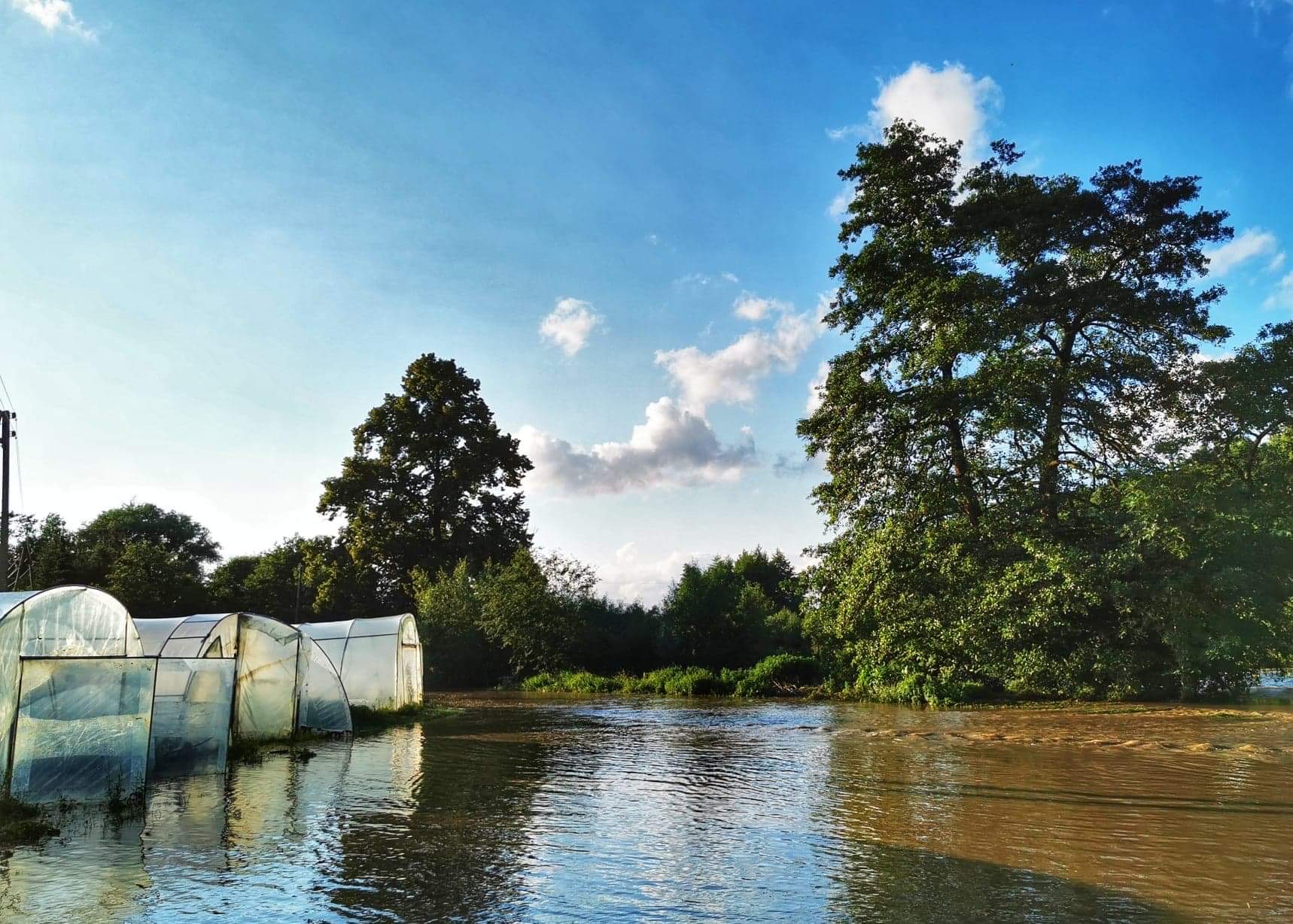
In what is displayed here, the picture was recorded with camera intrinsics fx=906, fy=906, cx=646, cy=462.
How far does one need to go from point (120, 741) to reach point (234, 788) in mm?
2110

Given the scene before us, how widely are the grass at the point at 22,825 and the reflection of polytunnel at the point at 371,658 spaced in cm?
1485

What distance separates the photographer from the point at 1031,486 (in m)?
28.5

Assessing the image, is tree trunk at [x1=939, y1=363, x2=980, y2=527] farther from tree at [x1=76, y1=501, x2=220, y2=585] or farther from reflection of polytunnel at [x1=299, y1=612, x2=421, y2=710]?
tree at [x1=76, y1=501, x2=220, y2=585]

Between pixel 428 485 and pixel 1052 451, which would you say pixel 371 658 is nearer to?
pixel 1052 451

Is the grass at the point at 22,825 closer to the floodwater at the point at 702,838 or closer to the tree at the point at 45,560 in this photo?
the floodwater at the point at 702,838

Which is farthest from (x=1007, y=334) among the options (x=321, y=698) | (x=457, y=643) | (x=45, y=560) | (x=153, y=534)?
Result: (x=153, y=534)

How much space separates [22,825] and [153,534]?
7960 cm

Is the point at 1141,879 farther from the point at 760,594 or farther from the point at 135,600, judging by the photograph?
the point at 135,600

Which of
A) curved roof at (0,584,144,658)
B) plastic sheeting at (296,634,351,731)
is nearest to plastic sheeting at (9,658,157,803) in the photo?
curved roof at (0,584,144,658)

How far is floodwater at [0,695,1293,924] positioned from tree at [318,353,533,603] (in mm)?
37848

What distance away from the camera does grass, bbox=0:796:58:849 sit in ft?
32.0

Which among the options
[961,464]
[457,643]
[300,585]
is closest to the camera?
[961,464]

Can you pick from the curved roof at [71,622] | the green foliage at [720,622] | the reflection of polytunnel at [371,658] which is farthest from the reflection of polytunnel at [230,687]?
the green foliage at [720,622]

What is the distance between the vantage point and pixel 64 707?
37.3 ft
